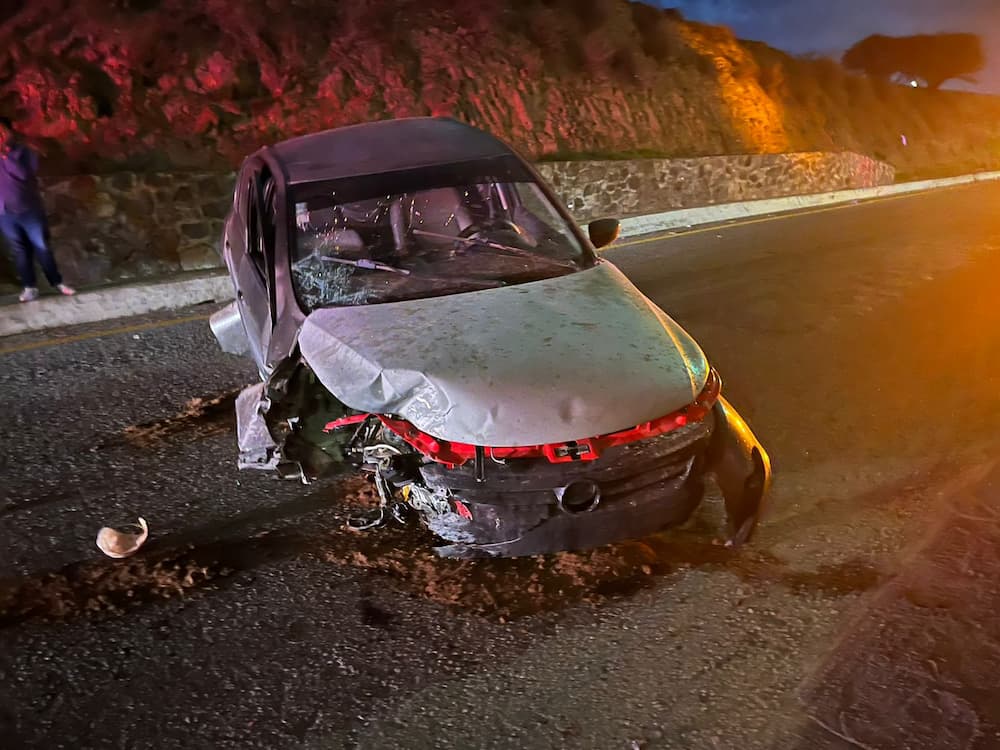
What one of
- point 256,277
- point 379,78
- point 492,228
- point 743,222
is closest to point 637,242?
point 743,222

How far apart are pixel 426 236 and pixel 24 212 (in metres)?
5.22

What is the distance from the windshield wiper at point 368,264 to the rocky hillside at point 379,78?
25.4 feet

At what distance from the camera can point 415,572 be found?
3467mm

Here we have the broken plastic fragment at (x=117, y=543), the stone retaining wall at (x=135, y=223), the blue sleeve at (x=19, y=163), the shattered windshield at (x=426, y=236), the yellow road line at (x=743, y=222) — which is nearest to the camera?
the broken plastic fragment at (x=117, y=543)

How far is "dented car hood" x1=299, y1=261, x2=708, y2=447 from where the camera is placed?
10.0 ft

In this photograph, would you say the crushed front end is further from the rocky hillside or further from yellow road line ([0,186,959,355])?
the rocky hillside

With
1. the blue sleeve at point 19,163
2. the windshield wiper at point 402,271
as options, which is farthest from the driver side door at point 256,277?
the blue sleeve at point 19,163

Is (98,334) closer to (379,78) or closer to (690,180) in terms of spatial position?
(379,78)

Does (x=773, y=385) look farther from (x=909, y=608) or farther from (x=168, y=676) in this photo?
(x=168, y=676)

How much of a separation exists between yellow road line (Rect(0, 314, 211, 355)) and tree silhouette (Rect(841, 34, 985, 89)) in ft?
158

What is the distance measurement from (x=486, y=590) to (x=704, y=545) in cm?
104

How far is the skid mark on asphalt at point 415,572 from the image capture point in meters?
3.29

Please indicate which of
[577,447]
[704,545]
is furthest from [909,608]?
[577,447]

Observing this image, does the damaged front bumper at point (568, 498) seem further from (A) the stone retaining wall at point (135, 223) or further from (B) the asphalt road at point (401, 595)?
(A) the stone retaining wall at point (135, 223)
